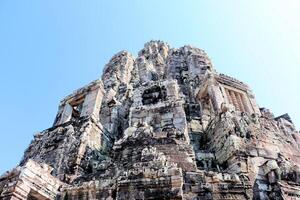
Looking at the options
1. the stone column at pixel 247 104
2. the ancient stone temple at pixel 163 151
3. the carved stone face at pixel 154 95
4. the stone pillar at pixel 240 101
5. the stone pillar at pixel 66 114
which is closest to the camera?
the ancient stone temple at pixel 163 151

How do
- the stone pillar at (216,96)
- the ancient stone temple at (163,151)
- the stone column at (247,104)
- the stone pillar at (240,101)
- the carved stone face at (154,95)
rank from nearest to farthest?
the ancient stone temple at (163,151) < the carved stone face at (154,95) < the stone pillar at (216,96) < the stone column at (247,104) < the stone pillar at (240,101)

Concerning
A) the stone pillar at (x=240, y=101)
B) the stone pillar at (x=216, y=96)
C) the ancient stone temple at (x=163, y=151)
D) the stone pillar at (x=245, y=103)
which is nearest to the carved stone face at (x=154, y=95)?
the ancient stone temple at (x=163, y=151)

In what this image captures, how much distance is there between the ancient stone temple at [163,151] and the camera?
29.8 feet

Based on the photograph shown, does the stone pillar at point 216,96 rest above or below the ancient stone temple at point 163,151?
above

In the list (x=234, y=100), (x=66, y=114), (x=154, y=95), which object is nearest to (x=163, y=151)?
(x=154, y=95)

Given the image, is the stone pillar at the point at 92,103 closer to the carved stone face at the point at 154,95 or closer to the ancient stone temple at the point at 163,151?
the ancient stone temple at the point at 163,151

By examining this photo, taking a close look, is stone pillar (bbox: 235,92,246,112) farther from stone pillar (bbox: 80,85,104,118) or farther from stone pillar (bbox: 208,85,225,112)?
stone pillar (bbox: 80,85,104,118)

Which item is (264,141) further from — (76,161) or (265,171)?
(76,161)

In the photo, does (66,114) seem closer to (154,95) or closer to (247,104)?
(154,95)

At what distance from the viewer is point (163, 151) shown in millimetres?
10664

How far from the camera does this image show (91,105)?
1889cm

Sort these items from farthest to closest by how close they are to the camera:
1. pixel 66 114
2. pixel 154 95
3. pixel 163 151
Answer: pixel 66 114 → pixel 154 95 → pixel 163 151

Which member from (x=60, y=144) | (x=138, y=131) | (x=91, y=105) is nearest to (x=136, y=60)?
(x=91, y=105)

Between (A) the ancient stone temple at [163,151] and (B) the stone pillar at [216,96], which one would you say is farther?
(B) the stone pillar at [216,96]
